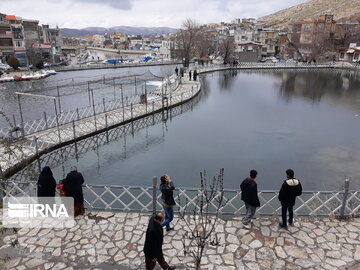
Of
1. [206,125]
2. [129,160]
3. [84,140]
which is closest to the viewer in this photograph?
[129,160]

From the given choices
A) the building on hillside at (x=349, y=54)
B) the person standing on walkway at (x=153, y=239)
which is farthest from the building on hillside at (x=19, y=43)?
the building on hillside at (x=349, y=54)

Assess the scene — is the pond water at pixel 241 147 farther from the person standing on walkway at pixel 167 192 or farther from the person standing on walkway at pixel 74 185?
the person standing on walkway at pixel 167 192

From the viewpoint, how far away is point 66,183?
7746 mm

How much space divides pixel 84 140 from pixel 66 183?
30.3 feet

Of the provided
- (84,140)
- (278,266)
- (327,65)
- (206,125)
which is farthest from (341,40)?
(278,266)

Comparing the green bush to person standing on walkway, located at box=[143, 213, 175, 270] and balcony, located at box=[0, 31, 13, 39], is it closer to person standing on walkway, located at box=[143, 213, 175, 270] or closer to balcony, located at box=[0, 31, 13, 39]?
balcony, located at box=[0, 31, 13, 39]

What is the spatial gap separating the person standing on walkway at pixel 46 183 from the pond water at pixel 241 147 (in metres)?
4.23

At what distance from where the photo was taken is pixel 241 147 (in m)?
15.9

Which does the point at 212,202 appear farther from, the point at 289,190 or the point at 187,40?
the point at 187,40

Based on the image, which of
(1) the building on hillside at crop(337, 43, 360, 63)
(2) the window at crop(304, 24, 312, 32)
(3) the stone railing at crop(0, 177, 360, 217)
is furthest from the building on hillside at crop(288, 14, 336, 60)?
(3) the stone railing at crop(0, 177, 360, 217)

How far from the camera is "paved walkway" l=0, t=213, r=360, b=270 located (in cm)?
645

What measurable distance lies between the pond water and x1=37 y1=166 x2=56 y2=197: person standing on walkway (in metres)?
4.23

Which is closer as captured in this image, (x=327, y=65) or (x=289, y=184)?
(x=289, y=184)

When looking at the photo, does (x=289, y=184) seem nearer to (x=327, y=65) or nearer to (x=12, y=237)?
(x=12, y=237)
